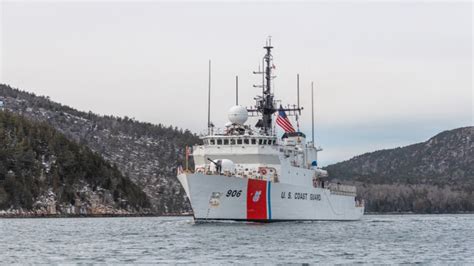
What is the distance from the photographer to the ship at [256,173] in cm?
7394

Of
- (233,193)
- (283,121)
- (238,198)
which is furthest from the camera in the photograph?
(283,121)

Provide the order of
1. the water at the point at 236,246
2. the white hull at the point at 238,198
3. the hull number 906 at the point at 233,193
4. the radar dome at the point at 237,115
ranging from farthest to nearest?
the radar dome at the point at 237,115, the hull number 906 at the point at 233,193, the white hull at the point at 238,198, the water at the point at 236,246

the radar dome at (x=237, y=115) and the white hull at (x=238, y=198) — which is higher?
the radar dome at (x=237, y=115)

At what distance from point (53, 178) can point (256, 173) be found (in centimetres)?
7752

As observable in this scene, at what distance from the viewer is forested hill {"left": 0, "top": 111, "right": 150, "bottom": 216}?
140000 millimetres

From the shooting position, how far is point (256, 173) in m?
78.1

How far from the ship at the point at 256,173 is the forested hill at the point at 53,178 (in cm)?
5978

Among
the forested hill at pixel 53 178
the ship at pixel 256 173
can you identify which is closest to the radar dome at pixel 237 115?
the ship at pixel 256 173

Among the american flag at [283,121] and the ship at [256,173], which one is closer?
the ship at [256,173]

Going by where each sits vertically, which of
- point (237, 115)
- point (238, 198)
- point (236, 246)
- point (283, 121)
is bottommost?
point (236, 246)

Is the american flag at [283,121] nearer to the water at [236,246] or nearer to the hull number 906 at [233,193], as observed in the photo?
the hull number 906 at [233,193]

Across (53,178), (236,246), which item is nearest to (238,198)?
(236,246)

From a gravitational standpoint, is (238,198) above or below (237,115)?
below

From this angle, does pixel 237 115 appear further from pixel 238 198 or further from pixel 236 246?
pixel 236 246
